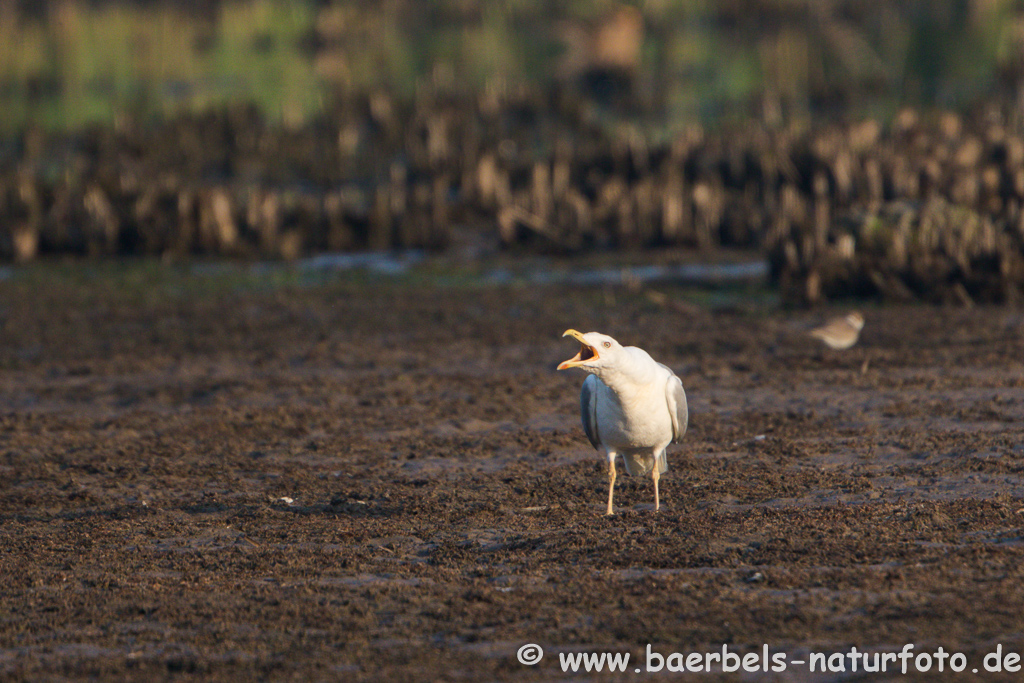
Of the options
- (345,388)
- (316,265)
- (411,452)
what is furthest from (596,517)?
(316,265)

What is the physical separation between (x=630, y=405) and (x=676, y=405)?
35 centimetres

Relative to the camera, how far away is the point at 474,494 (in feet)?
23.8

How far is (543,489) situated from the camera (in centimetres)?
733

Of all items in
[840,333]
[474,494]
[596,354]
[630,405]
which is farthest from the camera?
[840,333]

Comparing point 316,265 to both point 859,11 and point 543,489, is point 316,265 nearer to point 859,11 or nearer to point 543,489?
point 543,489

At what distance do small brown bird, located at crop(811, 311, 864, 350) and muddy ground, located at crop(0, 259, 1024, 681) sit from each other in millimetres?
141

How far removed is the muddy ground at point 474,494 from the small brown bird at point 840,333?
14 cm

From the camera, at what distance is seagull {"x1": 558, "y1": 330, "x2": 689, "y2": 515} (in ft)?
20.4

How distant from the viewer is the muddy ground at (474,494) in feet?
16.9

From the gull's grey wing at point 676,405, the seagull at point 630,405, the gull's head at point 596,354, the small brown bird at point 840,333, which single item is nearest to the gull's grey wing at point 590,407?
the seagull at point 630,405

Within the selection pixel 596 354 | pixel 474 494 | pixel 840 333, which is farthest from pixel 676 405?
pixel 840 333

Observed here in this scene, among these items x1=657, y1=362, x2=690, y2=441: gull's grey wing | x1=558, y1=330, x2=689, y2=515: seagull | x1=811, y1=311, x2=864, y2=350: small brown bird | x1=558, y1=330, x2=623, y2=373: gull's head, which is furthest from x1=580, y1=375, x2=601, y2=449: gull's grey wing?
x1=811, y1=311, x2=864, y2=350: small brown bird

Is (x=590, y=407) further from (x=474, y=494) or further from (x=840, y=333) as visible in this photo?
(x=840, y=333)

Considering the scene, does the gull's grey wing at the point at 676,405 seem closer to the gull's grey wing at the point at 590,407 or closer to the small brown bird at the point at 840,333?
the gull's grey wing at the point at 590,407
